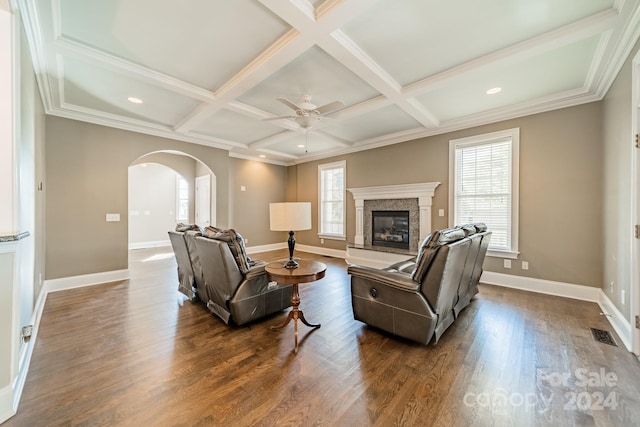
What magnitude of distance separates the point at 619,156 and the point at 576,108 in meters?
1.27

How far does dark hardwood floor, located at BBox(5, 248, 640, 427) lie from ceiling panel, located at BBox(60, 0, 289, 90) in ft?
9.38

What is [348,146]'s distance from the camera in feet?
20.1

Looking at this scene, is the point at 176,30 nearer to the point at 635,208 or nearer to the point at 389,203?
the point at 635,208

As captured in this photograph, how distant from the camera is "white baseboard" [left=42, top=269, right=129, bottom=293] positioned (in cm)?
387

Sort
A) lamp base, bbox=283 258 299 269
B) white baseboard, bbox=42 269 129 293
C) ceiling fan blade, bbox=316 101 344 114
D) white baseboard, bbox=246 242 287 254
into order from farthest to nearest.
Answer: white baseboard, bbox=246 242 287 254 → white baseboard, bbox=42 269 129 293 → ceiling fan blade, bbox=316 101 344 114 → lamp base, bbox=283 258 299 269

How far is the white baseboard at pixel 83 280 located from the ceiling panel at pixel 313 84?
12.2 ft

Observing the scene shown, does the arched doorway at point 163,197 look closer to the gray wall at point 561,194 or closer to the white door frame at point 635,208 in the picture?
the gray wall at point 561,194

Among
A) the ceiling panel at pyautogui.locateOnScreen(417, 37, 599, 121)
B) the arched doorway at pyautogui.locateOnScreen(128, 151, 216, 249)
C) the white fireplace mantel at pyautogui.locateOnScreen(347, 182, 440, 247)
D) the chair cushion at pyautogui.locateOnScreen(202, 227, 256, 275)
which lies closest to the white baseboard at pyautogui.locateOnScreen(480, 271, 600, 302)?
the white fireplace mantel at pyautogui.locateOnScreen(347, 182, 440, 247)

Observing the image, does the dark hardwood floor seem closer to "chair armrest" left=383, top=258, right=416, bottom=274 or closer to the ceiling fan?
"chair armrest" left=383, top=258, right=416, bottom=274

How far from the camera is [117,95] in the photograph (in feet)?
11.8

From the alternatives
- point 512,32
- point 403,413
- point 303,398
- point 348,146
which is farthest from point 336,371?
point 348,146

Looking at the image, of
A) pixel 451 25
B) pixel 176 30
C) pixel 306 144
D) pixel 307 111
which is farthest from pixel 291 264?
pixel 306 144

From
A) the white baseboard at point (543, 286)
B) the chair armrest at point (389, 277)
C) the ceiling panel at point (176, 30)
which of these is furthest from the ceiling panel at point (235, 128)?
the white baseboard at point (543, 286)

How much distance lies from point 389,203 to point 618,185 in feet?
11.1
